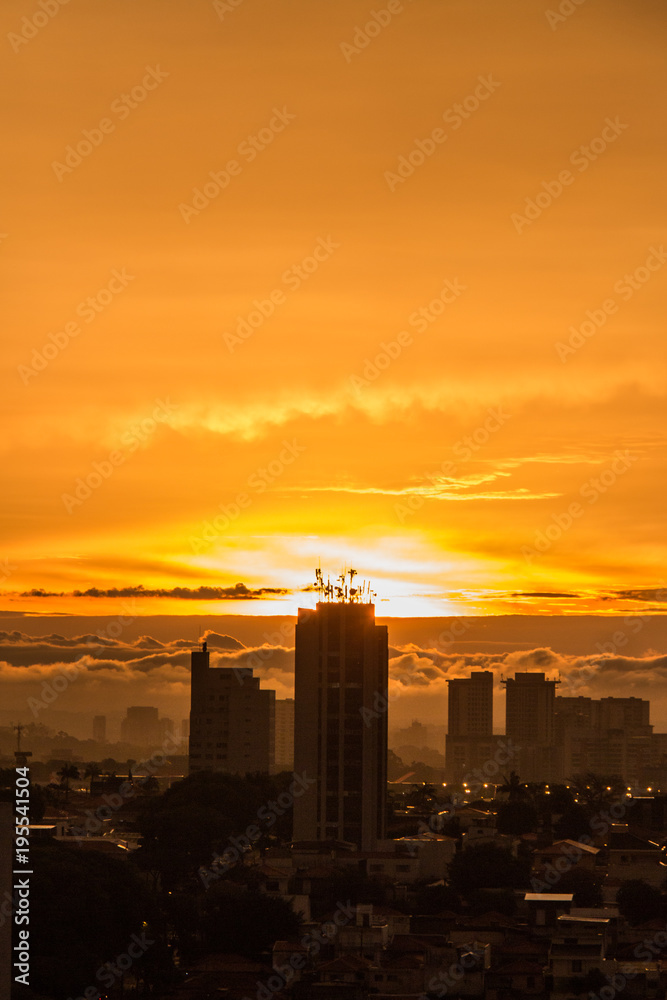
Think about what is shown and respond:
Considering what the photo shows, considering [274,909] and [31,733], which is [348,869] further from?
[31,733]

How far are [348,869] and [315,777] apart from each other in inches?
364

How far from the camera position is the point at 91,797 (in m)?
79.2

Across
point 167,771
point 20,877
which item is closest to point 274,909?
point 20,877

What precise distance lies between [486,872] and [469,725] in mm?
137806

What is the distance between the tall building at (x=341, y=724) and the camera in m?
56.4

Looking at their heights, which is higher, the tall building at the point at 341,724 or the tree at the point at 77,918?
the tall building at the point at 341,724

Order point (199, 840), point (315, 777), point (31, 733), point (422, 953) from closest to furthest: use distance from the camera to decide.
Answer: point (422, 953)
point (199, 840)
point (315, 777)
point (31, 733)

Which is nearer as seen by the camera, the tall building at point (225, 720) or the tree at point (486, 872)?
the tree at point (486, 872)

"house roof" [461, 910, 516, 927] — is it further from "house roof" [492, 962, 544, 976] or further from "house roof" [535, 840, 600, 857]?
"house roof" [535, 840, 600, 857]

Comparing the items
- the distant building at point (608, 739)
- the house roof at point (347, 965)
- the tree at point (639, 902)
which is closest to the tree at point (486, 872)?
the tree at point (639, 902)

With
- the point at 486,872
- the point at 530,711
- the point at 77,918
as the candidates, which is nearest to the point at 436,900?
the point at 486,872

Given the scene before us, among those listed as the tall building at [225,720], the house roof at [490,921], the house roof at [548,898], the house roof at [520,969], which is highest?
→ the tall building at [225,720]

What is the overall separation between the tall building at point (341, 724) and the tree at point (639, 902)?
45.0 feet

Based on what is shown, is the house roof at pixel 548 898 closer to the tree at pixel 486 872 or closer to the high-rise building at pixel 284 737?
the tree at pixel 486 872
